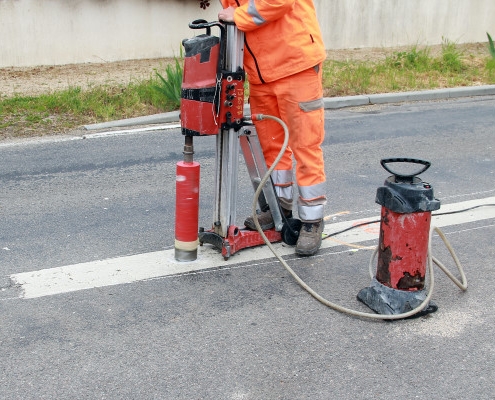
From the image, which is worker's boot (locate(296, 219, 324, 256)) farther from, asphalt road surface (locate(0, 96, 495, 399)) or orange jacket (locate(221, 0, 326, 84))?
orange jacket (locate(221, 0, 326, 84))

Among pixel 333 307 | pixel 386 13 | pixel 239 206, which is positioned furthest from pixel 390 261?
pixel 386 13

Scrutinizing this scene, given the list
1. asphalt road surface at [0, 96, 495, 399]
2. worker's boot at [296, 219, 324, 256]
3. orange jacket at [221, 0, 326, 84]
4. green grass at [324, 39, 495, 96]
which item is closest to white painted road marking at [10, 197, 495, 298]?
asphalt road surface at [0, 96, 495, 399]

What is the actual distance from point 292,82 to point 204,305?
1377 mm

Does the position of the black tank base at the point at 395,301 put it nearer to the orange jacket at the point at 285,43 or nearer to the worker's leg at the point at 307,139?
the worker's leg at the point at 307,139

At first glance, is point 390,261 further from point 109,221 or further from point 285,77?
point 109,221

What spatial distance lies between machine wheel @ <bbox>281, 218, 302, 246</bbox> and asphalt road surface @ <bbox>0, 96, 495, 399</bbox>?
0.19ft

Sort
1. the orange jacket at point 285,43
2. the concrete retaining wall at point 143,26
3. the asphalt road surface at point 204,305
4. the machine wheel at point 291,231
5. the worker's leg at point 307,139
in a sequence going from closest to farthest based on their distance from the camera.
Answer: the asphalt road surface at point 204,305, the orange jacket at point 285,43, the worker's leg at point 307,139, the machine wheel at point 291,231, the concrete retaining wall at point 143,26

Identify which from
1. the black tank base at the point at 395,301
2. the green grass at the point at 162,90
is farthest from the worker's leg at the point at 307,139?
the green grass at the point at 162,90

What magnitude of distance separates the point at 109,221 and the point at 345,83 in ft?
17.9

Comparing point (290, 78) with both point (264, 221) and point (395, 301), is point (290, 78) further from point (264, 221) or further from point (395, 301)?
point (395, 301)

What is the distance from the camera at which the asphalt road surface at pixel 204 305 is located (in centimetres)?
322

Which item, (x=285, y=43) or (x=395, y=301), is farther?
(x=285, y=43)

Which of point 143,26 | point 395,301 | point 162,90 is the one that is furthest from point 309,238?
Result: point 143,26

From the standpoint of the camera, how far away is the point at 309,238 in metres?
4.54
